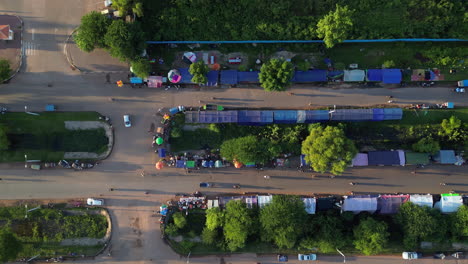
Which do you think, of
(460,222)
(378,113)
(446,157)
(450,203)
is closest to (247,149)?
(378,113)

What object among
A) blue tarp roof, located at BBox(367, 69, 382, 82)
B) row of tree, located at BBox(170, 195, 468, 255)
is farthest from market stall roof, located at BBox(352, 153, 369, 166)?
blue tarp roof, located at BBox(367, 69, 382, 82)

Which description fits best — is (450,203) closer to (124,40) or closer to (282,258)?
(282,258)

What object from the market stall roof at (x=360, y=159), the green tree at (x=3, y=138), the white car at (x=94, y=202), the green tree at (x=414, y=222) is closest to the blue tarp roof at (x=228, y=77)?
the market stall roof at (x=360, y=159)

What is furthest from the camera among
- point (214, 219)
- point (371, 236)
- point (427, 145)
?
point (427, 145)

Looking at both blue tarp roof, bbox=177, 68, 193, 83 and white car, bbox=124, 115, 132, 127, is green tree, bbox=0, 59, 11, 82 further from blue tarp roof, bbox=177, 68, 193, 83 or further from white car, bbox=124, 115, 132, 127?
blue tarp roof, bbox=177, 68, 193, 83

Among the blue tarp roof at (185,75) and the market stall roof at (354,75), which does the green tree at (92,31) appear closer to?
the blue tarp roof at (185,75)

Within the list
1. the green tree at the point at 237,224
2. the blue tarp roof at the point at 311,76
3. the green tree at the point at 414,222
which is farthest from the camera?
the blue tarp roof at the point at 311,76

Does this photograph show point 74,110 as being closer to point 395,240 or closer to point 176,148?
point 176,148
